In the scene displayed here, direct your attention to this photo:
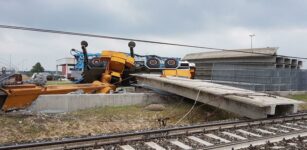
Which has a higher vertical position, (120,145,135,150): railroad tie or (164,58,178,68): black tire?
(164,58,178,68): black tire

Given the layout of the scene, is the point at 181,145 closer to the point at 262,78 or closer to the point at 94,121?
the point at 94,121

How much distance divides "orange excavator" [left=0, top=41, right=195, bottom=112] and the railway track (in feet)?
18.5

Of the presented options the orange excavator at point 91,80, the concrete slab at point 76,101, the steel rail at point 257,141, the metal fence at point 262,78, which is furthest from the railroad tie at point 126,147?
the metal fence at point 262,78

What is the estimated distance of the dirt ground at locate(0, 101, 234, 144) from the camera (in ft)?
30.8

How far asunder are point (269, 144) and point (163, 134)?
2279 mm

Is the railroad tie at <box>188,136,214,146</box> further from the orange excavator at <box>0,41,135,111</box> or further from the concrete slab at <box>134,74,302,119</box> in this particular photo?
the orange excavator at <box>0,41,135,111</box>

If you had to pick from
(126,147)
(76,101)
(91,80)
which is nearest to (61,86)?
(76,101)

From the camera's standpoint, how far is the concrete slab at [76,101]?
41.1 ft

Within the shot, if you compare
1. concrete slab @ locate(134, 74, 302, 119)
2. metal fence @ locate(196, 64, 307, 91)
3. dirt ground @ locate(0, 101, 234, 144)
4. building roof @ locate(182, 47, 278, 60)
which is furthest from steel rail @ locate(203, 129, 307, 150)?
building roof @ locate(182, 47, 278, 60)

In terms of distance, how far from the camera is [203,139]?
7.45 metres

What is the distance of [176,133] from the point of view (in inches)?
309

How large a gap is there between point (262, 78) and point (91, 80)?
11.1 m

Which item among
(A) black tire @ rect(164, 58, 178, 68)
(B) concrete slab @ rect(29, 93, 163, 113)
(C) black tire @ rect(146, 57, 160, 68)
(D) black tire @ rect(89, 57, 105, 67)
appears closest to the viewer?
(B) concrete slab @ rect(29, 93, 163, 113)

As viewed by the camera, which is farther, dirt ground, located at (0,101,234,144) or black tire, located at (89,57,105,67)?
black tire, located at (89,57,105,67)
